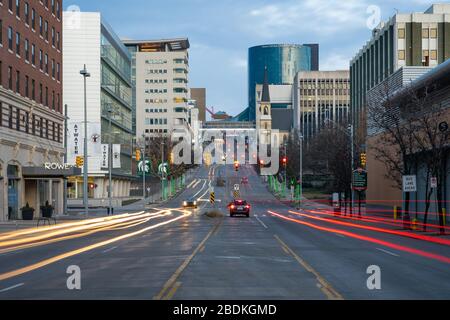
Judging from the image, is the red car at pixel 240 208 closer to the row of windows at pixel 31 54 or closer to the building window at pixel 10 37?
the row of windows at pixel 31 54

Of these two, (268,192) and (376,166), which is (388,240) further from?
(268,192)

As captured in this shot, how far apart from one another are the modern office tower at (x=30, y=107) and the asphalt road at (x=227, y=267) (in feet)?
60.0

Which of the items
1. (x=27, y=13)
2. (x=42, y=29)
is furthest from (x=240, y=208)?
(x=27, y=13)

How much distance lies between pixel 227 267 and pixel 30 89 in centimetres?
4019

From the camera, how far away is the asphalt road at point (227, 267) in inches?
542

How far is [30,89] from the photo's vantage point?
179 feet

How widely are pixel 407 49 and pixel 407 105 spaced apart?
152 feet

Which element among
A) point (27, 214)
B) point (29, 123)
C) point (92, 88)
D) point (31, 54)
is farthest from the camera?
point (92, 88)

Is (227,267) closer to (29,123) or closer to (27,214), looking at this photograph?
(27,214)

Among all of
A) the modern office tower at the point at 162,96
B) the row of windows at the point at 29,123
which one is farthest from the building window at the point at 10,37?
the modern office tower at the point at 162,96

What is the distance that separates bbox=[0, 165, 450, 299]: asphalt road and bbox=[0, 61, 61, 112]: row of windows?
1978 centimetres

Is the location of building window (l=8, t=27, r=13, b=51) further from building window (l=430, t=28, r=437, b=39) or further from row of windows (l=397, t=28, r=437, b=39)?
building window (l=430, t=28, r=437, b=39)

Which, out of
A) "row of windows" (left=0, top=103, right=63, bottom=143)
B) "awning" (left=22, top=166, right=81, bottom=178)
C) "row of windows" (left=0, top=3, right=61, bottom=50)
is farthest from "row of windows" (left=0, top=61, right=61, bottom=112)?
"awning" (left=22, top=166, right=81, bottom=178)
